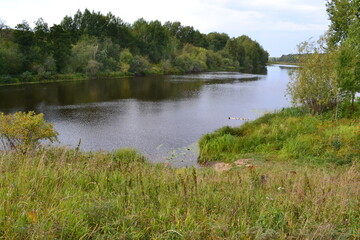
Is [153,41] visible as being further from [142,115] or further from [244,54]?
[142,115]

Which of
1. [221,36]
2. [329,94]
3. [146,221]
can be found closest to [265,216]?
[146,221]

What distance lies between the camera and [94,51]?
69875 millimetres

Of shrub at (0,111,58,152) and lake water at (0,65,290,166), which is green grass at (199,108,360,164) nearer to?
lake water at (0,65,290,166)

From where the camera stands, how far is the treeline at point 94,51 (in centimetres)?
5422

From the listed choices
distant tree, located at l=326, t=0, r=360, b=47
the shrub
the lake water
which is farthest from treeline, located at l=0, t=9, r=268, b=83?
distant tree, located at l=326, t=0, r=360, b=47

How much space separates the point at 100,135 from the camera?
806 inches

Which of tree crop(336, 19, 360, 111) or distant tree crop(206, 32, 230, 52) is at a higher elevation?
distant tree crop(206, 32, 230, 52)

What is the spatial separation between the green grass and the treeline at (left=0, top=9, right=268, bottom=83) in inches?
1759

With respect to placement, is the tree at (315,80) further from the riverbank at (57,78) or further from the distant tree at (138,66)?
the distant tree at (138,66)

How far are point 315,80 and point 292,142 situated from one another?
8.40 metres

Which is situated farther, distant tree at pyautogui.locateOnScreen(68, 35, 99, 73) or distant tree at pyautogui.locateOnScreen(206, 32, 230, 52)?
distant tree at pyautogui.locateOnScreen(206, 32, 230, 52)

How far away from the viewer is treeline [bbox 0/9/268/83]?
178ft

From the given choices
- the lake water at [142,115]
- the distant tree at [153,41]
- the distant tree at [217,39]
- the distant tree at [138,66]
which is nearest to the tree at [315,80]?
the lake water at [142,115]

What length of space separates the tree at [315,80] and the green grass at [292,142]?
2222 mm
